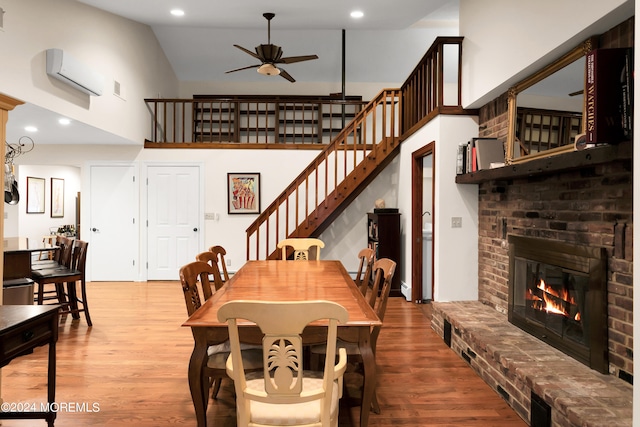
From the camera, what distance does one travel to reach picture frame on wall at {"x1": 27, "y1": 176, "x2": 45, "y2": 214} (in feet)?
29.3

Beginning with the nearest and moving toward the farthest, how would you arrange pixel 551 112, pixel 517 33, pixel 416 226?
pixel 551 112 → pixel 517 33 → pixel 416 226

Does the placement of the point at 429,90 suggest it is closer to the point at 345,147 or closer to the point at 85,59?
the point at 345,147

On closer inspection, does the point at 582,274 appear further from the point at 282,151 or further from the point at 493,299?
the point at 282,151

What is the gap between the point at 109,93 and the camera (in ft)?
19.0

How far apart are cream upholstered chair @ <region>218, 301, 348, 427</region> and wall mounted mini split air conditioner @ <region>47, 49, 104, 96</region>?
4.15 meters

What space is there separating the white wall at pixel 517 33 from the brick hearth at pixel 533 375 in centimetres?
200

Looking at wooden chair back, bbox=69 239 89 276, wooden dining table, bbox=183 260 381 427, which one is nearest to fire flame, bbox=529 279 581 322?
wooden dining table, bbox=183 260 381 427

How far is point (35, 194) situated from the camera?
910 centimetres

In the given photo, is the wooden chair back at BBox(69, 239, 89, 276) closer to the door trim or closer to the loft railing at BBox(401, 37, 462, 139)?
the door trim

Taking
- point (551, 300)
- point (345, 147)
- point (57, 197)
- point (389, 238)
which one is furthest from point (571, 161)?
point (57, 197)

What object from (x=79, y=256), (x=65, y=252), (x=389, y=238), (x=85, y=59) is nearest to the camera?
(x=79, y=256)

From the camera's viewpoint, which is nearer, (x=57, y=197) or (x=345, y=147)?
(x=345, y=147)

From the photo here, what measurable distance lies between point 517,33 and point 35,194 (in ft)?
32.1

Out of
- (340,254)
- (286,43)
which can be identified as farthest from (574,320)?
(286,43)
